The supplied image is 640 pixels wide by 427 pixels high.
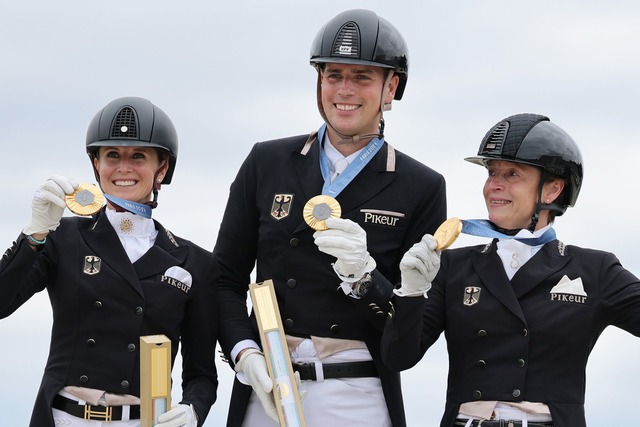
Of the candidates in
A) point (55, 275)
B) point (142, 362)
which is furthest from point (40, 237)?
point (142, 362)

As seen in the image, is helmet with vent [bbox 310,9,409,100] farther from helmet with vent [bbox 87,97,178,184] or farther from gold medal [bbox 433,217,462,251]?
gold medal [bbox 433,217,462,251]

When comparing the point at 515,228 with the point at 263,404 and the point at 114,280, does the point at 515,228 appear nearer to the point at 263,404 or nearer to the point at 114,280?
the point at 263,404

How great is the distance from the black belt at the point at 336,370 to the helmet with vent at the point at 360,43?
2.20 metres

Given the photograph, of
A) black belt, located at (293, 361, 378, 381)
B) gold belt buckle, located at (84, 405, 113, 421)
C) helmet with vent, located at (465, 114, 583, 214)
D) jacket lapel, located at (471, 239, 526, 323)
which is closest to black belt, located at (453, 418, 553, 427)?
jacket lapel, located at (471, 239, 526, 323)

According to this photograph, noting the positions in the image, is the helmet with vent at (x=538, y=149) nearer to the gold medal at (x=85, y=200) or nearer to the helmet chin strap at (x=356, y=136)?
the helmet chin strap at (x=356, y=136)

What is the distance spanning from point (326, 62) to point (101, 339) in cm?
261

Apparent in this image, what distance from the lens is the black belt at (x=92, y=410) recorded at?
8039 mm

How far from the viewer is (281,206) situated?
8.62m

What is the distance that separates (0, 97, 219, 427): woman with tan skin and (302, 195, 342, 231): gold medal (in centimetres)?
116

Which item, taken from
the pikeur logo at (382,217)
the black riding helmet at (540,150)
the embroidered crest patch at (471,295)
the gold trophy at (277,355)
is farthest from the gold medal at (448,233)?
the gold trophy at (277,355)

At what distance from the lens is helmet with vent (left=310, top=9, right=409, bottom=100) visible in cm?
862

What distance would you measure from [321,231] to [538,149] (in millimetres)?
1915

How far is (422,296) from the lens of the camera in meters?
8.01

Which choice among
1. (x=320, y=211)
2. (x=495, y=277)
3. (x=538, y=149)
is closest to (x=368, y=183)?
(x=320, y=211)
